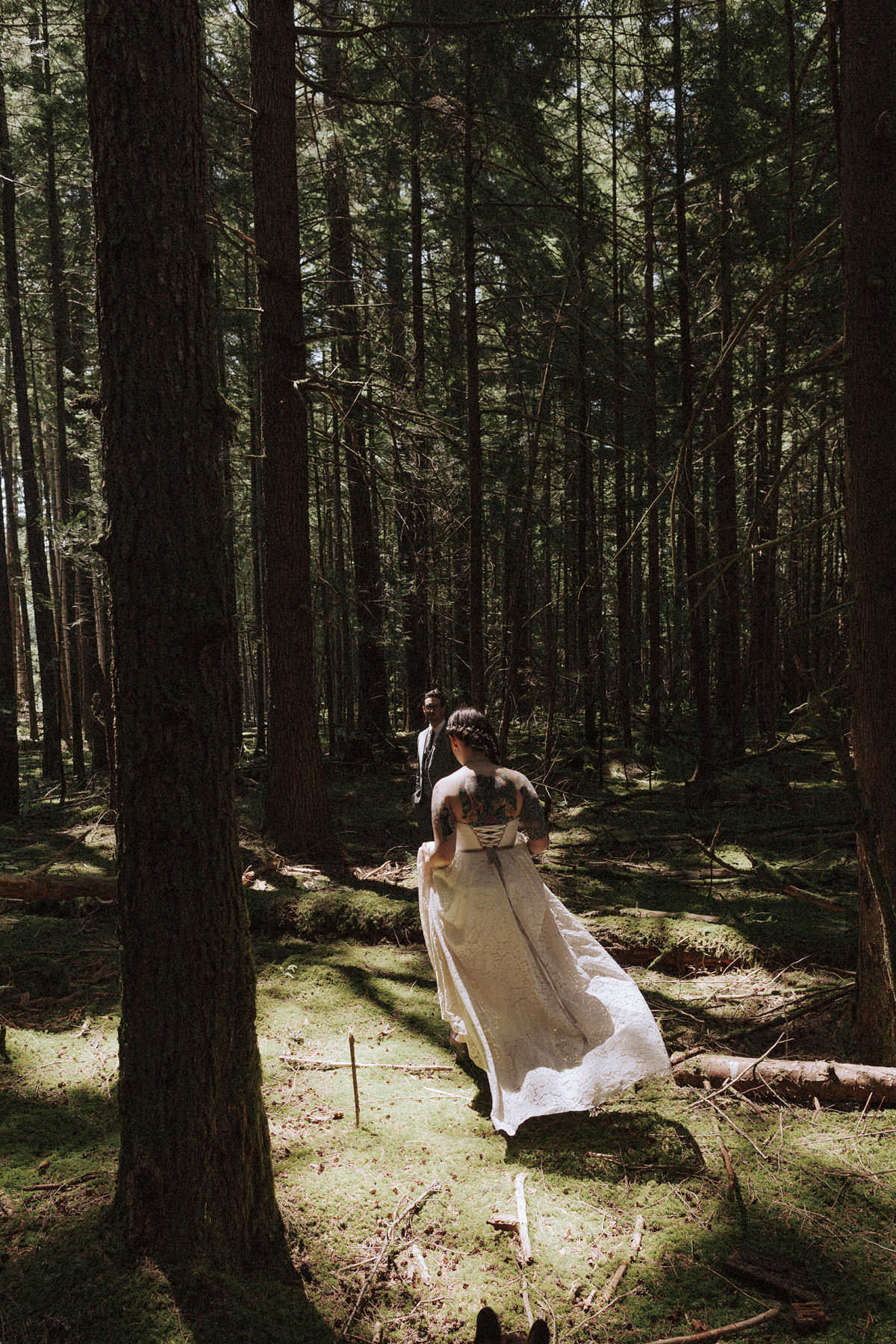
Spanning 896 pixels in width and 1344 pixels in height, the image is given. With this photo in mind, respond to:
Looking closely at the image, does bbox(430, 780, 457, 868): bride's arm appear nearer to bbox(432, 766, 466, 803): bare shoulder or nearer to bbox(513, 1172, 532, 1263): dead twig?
bbox(432, 766, 466, 803): bare shoulder

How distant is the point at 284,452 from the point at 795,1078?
7512 mm

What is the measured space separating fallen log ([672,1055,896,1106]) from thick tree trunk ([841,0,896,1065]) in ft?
0.87

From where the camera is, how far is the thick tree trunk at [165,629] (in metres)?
2.69

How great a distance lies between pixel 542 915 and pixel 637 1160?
132 cm

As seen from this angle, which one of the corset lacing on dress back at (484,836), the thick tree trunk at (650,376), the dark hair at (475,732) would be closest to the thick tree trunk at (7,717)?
the dark hair at (475,732)

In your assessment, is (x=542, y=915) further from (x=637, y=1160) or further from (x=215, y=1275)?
(x=215, y=1275)

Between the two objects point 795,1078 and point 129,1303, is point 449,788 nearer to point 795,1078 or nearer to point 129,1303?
point 795,1078

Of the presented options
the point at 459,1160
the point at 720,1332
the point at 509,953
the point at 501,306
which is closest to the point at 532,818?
the point at 509,953

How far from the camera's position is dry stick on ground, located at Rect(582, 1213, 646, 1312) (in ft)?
9.52

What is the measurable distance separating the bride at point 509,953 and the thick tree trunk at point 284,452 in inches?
171

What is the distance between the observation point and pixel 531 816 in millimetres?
A: 4719

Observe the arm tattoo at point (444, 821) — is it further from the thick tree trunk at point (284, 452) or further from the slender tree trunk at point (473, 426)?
the thick tree trunk at point (284, 452)

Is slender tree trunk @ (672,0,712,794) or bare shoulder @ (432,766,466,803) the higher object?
slender tree trunk @ (672,0,712,794)

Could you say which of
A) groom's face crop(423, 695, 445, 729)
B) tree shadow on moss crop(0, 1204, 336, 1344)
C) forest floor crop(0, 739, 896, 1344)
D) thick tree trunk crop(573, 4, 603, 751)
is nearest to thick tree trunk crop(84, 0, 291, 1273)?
tree shadow on moss crop(0, 1204, 336, 1344)
